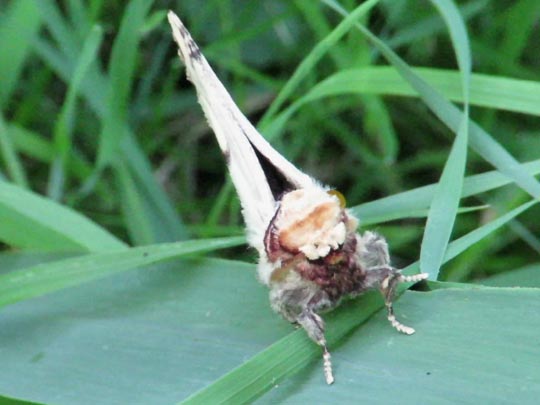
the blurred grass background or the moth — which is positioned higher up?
the blurred grass background

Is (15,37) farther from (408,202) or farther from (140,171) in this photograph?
(408,202)

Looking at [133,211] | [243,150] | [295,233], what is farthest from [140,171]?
[295,233]

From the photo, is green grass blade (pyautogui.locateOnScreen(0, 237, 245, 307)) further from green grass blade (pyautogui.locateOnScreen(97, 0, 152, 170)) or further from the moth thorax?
green grass blade (pyautogui.locateOnScreen(97, 0, 152, 170))

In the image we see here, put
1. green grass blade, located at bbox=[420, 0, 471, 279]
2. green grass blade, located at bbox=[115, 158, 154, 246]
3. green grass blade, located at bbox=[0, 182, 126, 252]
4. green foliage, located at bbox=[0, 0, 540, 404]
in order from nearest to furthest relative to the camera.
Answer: green foliage, located at bbox=[0, 0, 540, 404], green grass blade, located at bbox=[420, 0, 471, 279], green grass blade, located at bbox=[0, 182, 126, 252], green grass blade, located at bbox=[115, 158, 154, 246]

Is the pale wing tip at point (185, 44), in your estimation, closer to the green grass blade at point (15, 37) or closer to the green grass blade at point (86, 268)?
the green grass blade at point (86, 268)

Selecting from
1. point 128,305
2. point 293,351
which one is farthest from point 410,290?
point 128,305

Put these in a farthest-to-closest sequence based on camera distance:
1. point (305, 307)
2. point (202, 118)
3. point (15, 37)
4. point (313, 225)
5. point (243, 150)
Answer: point (202, 118)
point (15, 37)
point (243, 150)
point (305, 307)
point (313, 225)

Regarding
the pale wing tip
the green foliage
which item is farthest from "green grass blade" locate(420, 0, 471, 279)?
the pale wing tip
